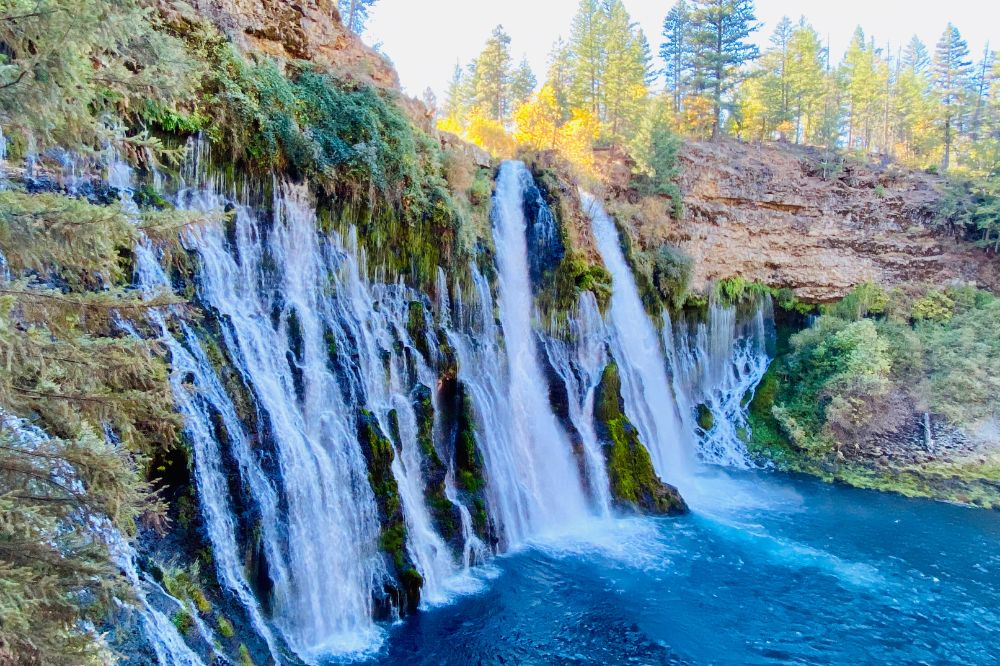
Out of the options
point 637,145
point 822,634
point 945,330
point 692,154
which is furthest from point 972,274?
point 822,634

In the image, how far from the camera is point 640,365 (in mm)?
17734

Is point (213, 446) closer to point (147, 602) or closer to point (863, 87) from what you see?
point (147, 602)

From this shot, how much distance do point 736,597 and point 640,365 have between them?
8284 millimetres

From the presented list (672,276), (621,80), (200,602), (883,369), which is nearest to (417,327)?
(200,602)

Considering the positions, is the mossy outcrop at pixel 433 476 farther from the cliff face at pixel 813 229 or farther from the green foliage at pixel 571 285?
the cliff face at pixel 813 229

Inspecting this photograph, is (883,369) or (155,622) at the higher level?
(883,369)

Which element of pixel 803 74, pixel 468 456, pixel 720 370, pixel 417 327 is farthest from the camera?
pixel 803 74

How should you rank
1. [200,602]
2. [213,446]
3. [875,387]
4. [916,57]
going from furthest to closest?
1. [916,57]
2. [875,387]
3. [213,446]
4. [200,602]

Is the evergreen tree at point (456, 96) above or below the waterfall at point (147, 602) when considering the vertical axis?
above

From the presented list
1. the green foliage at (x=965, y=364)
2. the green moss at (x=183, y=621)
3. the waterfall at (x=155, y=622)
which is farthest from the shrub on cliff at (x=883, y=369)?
the waterfall at (x=155, y=622)

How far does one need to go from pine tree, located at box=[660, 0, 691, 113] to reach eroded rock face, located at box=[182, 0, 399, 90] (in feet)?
92.4

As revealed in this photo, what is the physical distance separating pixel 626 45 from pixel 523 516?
31.4 metres

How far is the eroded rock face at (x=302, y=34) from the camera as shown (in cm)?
1113

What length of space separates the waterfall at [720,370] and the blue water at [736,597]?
479cm
